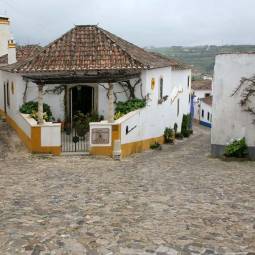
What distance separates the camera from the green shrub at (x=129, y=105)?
20375 millimetres

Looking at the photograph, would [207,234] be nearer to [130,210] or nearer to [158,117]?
[130,210]

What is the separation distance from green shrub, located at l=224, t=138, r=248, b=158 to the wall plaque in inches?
200

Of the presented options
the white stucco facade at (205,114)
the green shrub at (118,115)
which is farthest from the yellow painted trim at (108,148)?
the white stucco facade at (205,114)

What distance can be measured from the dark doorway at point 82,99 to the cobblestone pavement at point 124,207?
6211 mm

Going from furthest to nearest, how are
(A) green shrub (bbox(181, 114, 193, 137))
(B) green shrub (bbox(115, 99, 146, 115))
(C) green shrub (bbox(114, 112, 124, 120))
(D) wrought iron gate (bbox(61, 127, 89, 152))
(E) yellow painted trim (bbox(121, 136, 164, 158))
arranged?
(A) green shrub (bbox(181, 114, 193, 137)) < (B) green shrub (bbox(115, 99, 146, 115)) < (C) green shrub (bbox(114, 112, 124, 120)) < (E) yellow painted trim (bbox(121, 136, 164, 158)) < (D) wrought iron gate (bbox(61, 127, 89, 152))

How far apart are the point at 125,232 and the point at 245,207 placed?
3.42m

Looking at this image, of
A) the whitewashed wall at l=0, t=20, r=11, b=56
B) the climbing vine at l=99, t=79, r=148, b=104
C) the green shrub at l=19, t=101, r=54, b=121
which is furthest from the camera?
the whitewashed wall at l=0, t=20, r=11, b=56

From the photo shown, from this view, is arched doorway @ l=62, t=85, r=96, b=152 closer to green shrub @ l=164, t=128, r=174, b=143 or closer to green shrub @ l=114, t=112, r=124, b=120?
green shrub @ l=114, t=112, r=124, b=120

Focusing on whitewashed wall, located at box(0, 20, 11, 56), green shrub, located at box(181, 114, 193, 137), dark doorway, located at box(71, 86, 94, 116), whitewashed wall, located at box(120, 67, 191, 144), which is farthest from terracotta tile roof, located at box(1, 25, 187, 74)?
whitewashed wall, located at box(0, 20, 11, 56)

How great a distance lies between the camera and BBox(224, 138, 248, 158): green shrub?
17895mm

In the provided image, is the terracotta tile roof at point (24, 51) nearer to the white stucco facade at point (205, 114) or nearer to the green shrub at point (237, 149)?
the green shrub at point (237, 149)

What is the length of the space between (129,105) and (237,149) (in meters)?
5.57

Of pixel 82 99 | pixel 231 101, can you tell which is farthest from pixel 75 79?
pixel 231 101

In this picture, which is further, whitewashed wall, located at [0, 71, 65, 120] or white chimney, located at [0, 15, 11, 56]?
white chimney, located at [0, 15, 11, 56]
